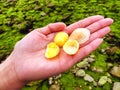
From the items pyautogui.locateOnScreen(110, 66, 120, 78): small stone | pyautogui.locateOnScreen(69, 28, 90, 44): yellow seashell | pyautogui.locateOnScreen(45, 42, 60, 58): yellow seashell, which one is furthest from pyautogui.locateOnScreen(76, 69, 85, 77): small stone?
pyautogui.locateOnScreen(45, 42, 60, 58): yellow seashell

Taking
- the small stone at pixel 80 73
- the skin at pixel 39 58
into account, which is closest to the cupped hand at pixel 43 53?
the skin at pixel 39 58

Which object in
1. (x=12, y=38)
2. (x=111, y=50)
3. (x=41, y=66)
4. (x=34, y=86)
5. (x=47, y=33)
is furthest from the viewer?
(x=12, y=38)

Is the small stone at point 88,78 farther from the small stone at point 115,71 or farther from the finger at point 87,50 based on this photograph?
the finger at point 87,50

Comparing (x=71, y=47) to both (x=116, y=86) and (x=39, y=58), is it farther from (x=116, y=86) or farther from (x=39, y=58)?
(x=116, y=86)

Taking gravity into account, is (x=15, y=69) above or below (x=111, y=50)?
above

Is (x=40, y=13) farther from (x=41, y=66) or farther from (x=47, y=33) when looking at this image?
(x=41, y=66)

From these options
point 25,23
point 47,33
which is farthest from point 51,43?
point 25,23
